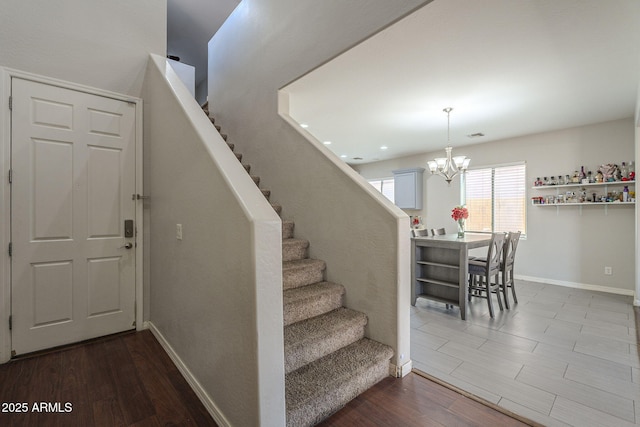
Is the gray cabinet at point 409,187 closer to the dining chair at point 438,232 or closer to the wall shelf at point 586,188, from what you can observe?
the dining chair at point 438,232

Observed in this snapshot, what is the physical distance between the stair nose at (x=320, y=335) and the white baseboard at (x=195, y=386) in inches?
17.1

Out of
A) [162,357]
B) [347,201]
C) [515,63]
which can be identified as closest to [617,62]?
[515,63]

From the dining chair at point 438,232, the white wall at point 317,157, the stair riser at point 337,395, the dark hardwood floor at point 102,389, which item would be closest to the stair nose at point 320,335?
the white wall at point 317,157

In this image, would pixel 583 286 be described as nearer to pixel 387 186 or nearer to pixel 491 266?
pixel 491 266

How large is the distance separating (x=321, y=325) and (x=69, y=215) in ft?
7.88

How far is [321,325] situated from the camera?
2.08 m

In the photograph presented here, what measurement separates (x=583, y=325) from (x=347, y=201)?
10.0 feet

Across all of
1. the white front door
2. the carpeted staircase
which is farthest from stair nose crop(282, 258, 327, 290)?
the white front door

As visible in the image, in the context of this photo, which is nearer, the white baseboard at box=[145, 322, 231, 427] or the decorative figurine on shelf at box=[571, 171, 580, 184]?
the white baseboard at box=[145, 322, 231, 427]

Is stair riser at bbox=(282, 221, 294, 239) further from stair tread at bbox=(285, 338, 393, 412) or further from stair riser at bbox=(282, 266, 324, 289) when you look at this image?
stair tread at bbox=(285, 338, 393, 412)

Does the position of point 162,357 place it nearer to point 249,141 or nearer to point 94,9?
point 249,141

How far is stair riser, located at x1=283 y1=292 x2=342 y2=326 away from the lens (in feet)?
6.79

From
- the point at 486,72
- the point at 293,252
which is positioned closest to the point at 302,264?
the point at 293,252

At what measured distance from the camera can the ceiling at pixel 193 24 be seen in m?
4.19
